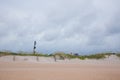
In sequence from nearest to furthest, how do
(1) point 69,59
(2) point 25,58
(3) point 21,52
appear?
(2) point 25,58, (1) point 69,59, (3) point 21,52

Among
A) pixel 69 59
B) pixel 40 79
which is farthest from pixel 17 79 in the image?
pixel 69 59

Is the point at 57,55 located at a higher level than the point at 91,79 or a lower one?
higher

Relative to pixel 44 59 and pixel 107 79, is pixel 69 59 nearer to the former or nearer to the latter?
pixel 44 59

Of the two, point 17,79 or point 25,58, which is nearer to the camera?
point 17,79

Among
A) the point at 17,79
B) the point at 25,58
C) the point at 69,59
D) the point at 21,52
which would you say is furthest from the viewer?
the point at 21,52

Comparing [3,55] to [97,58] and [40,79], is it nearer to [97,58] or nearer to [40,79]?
[97,58]

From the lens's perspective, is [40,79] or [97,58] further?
[97,58]

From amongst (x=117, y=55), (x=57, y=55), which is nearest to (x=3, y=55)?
(x=57, y=55)

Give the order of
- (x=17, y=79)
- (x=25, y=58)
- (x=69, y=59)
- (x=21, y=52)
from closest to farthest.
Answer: (x=17, y=79), (x=25, y=58), (x=69, y=59), (x=21, y=52)

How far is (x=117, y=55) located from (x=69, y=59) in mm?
5057

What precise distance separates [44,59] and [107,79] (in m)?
11.0

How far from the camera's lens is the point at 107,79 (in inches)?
244

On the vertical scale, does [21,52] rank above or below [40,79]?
above

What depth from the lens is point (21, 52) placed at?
19344mm
